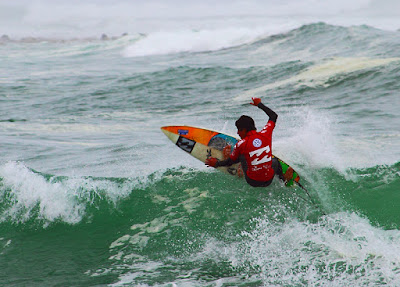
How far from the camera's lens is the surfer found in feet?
19.7

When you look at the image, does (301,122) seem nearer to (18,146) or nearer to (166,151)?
(166,151)

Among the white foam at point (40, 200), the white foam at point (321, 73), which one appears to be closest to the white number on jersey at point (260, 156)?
the white foam at point (40, 200)

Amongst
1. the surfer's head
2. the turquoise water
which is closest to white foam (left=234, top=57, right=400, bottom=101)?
the turquoise water

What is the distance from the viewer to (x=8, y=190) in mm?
7418

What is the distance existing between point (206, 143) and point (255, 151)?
4.53 ft

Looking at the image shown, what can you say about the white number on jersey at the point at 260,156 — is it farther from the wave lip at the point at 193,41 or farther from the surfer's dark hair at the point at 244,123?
the wave lip at the point at 193,41

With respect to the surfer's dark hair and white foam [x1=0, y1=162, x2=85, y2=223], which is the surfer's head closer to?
the surfer's dark hair

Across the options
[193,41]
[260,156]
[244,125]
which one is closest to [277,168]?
[260,156]

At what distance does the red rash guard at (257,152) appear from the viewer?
6000mm

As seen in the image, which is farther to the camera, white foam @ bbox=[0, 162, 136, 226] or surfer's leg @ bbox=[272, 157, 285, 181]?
white foam @ bbox=[0, 162, 136, 226]

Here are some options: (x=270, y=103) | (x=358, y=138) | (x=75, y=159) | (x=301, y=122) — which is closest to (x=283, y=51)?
(x=270, y=103)

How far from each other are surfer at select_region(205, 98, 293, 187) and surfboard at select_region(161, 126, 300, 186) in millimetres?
669

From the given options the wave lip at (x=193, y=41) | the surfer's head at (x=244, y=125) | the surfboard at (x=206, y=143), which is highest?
the wave lip at (x=193, y=41)

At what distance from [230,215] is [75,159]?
4.02 m
